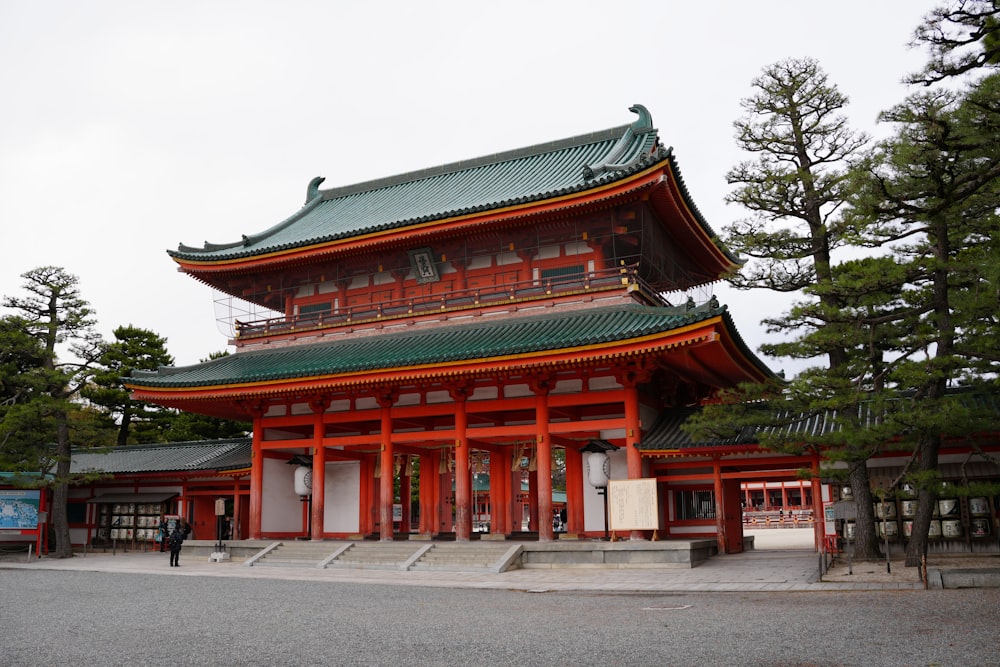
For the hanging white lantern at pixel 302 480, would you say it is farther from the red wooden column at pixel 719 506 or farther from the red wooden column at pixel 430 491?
the red wooden column at pixel 719 506


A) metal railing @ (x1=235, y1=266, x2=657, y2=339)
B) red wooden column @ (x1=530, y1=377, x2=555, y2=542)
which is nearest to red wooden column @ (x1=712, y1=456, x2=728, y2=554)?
red wooden column @ (x1=530, y1=377, x2=555, y2=542)

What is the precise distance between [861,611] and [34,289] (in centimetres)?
3260

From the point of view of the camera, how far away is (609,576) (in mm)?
19375

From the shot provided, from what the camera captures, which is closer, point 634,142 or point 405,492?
point 634,142

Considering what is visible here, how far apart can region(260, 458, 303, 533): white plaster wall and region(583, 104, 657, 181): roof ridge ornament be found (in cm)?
1545

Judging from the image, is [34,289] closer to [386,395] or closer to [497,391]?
[386,395]

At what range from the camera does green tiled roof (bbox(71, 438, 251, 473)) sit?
32.3 m

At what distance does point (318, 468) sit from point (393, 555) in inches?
185

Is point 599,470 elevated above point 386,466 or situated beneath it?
situated beneath

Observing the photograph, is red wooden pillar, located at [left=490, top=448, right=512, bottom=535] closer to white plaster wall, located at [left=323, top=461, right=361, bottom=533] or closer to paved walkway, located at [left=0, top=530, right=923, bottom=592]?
white plaster wall, located at [left=323, top=461, right=361, bottom=533]

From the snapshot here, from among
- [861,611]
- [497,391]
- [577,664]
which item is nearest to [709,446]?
[497,391]

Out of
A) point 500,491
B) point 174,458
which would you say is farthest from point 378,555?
point 174,458

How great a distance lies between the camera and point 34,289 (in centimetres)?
3256

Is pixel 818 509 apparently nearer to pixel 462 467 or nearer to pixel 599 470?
pixel 599 470
